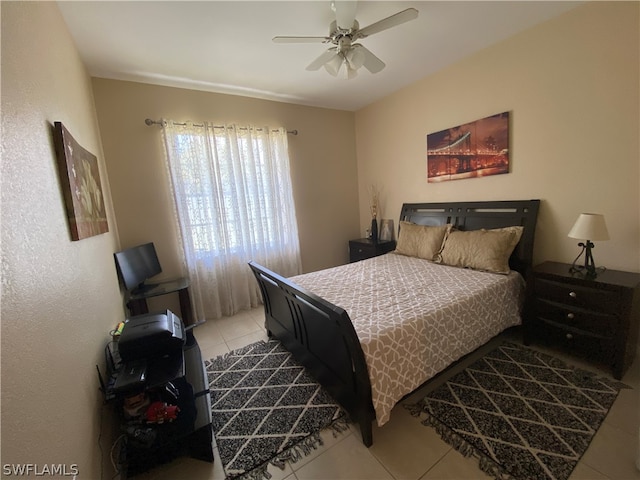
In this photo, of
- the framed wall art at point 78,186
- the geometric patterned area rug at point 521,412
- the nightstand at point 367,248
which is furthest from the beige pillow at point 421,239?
the framed wall art at point 78,186

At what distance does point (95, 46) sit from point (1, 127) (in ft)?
6.31

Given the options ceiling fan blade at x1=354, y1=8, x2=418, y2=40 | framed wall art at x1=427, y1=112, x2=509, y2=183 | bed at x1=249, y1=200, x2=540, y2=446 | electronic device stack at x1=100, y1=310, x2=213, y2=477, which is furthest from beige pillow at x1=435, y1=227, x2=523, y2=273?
electronic device stack at x1=100, y1=310, x2=213, y2=477

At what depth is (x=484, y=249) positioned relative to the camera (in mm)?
2355

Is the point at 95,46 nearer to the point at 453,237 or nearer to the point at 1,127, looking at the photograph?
the point at 1,127

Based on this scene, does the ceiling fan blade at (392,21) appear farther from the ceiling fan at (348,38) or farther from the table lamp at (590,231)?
the table lamp at (590,231)

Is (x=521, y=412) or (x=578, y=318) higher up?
(x=578, y=318)

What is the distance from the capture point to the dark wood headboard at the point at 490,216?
2344 millimetres

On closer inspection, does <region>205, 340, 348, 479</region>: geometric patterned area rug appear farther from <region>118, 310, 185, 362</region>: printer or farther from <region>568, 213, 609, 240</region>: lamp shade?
<region>568, 213, 609, 240</region>: lamp shade

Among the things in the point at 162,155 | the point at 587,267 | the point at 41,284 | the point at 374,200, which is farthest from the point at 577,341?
the point at 162,155

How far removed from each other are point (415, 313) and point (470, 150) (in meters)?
2.04

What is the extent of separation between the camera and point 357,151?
13.7 ft

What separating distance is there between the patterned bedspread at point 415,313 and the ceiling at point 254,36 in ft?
6.69

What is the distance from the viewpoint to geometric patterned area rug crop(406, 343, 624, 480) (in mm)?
1291

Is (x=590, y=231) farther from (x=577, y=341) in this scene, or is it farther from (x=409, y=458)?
(x=409, y=458)
